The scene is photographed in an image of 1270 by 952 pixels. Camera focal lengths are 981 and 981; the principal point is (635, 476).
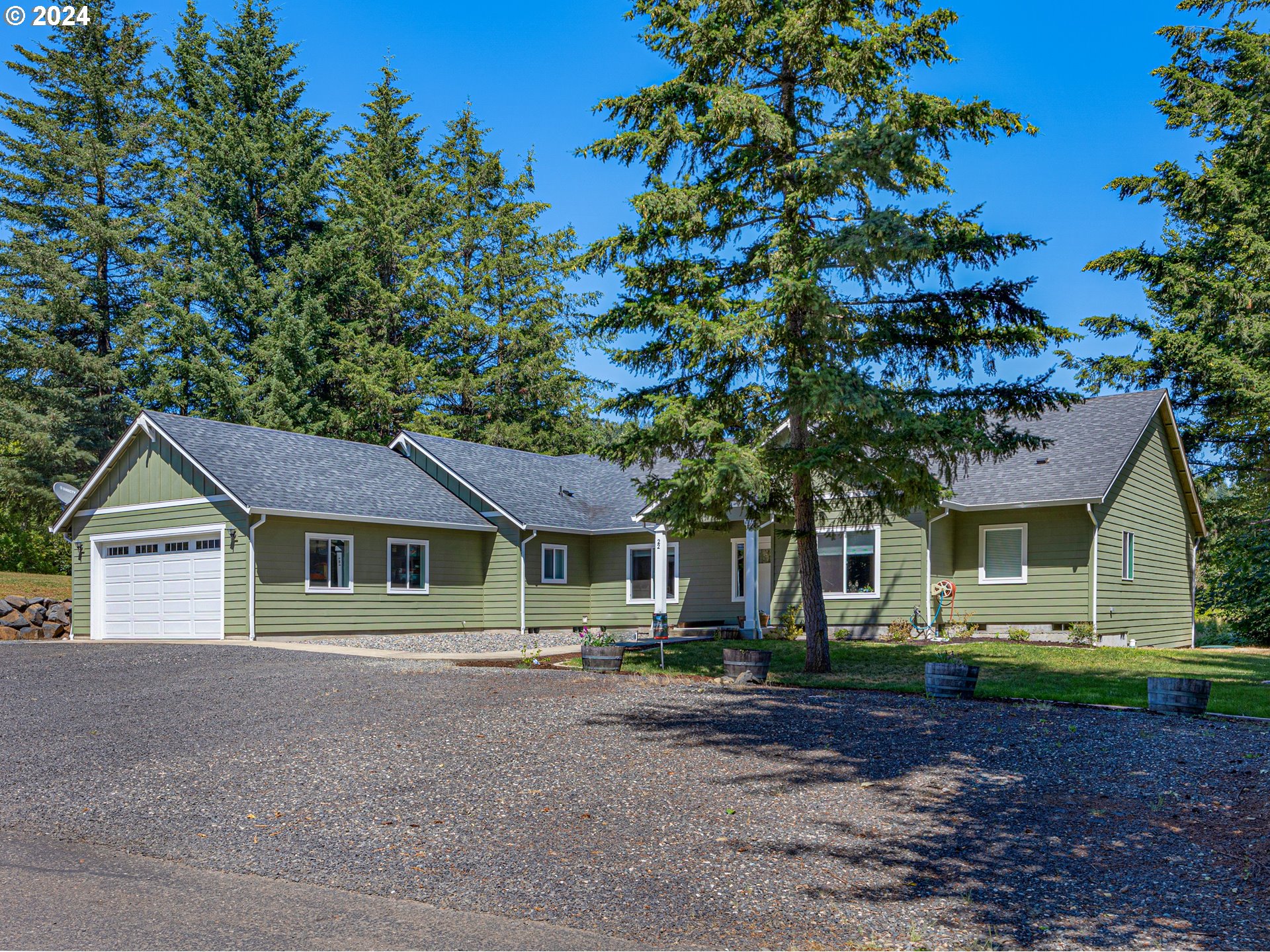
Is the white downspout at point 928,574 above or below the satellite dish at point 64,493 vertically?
below

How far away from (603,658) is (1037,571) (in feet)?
36.4

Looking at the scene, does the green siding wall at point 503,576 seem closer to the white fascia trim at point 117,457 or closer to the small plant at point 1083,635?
the white fascia trim at point 117,457

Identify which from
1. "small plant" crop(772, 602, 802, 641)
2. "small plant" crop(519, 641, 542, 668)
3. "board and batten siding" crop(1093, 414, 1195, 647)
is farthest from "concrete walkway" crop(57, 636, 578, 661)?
"board and batten siding" crop(1093, 414, 1195, 647)

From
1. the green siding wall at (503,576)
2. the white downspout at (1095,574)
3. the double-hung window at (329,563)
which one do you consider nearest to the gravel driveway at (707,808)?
A: the double-hung window at (329,563)

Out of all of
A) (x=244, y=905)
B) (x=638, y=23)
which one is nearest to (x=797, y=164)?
(x=638, y=23)

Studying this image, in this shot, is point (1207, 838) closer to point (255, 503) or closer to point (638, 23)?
point (638, 23)

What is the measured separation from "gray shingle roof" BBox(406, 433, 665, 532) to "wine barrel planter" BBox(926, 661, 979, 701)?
1410cm

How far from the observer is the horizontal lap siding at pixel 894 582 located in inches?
824

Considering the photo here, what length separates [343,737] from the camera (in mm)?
8898

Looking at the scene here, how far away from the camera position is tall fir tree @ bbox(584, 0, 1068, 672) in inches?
486

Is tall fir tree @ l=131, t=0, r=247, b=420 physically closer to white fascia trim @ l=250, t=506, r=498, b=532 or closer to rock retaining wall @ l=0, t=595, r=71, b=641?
rock retaining wall @ l=0, t=595, r=71, b=641

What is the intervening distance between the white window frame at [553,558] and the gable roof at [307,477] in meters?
1.60

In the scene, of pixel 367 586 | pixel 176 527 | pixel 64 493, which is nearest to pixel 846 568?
pixel 367 586

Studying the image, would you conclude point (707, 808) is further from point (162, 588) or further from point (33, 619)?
point (33, 619)
